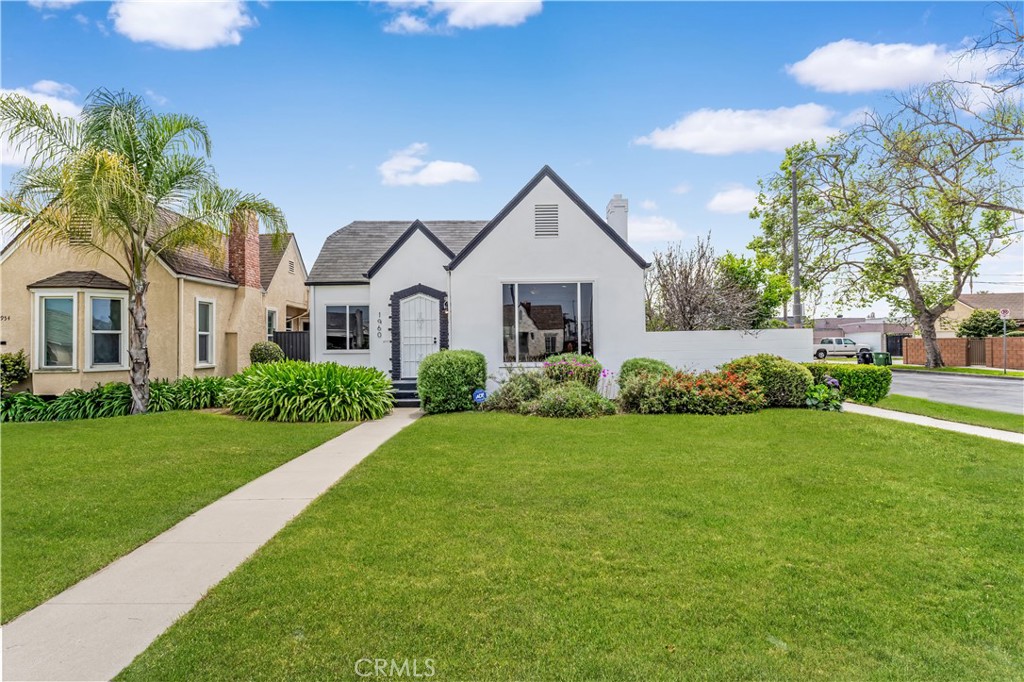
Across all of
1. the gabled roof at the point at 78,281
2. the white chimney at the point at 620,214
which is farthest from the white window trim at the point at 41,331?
the white chimney at the point at 620,214

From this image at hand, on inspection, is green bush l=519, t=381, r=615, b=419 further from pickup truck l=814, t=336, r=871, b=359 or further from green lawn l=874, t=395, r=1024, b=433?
pickup truck l=814, t=336, r=871, b=359

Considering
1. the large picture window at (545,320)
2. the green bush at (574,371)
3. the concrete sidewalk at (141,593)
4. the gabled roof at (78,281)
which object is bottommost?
the concrete sidewalk at (141,593)

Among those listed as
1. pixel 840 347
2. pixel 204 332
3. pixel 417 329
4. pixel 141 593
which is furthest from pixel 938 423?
pixel 840 347

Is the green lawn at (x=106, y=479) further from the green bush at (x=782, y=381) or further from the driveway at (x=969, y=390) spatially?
the driveway at (x=969, y=390)

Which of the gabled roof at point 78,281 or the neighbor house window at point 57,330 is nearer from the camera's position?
the gabled roof at point 78,281

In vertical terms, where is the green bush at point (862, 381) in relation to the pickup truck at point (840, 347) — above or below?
below

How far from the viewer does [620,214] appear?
51.8 feet

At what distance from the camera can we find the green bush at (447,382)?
39.9 feet

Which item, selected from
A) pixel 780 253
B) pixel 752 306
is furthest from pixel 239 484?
pixel 780 253

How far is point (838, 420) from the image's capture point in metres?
10.3

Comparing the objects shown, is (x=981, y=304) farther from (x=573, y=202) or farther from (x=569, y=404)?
(x=569, y=404)

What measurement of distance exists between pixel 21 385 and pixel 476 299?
1216cm

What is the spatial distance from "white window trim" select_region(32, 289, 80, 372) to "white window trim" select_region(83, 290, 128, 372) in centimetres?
23

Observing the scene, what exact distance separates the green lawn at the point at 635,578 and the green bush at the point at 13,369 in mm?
12229
